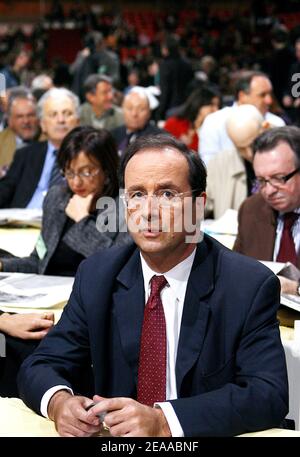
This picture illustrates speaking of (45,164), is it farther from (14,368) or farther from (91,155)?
(14,368)

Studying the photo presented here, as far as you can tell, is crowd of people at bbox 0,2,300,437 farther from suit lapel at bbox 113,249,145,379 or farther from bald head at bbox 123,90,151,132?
bald head at bbox 123,90,151,132

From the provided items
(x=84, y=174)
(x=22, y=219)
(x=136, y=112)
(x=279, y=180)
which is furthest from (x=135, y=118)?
(x=279, y=180)

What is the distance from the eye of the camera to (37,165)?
181 inches

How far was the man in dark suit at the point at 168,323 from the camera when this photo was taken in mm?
1530

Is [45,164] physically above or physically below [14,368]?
above

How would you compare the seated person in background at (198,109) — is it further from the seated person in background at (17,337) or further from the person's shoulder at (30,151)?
the seated person in background at (17,337)

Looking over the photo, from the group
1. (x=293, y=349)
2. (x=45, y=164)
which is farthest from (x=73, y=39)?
(x=293, y=349)

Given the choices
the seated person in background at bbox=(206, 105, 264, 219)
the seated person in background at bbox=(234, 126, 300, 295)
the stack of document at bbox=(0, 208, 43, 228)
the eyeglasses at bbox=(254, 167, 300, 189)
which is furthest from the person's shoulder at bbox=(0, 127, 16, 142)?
the eyeglasses at bbox=(254, 167, 300, 189)

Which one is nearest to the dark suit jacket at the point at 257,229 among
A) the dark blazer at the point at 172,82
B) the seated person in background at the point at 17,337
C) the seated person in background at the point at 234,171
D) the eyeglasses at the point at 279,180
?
the eyeglasses at the point at 279,180

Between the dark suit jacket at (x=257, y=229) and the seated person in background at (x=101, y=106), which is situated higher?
the seated person in background at (x=101, y=106)

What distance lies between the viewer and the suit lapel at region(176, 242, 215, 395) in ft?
5.30

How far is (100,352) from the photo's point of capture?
1.70 m

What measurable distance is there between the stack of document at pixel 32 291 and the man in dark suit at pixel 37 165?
157 centimetres
